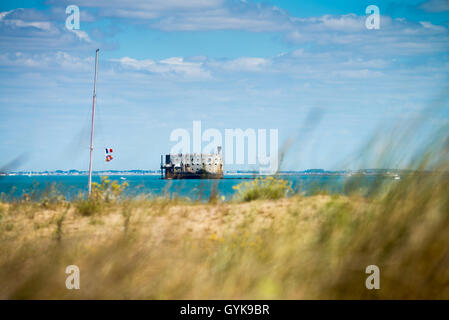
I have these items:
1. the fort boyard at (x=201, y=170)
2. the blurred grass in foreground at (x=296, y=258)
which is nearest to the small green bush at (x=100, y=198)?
the fort boyard at (x=201, y=170)

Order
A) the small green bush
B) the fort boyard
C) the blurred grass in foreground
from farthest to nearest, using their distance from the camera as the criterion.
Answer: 1. the small green bush
2. the fort boyard
3. the blurred grass in foreground

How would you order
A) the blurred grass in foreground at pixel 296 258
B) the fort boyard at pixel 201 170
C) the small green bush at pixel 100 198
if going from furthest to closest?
the small green bush at pixel 100 198
the fort boyard at pixel 201 170
the blurred grass in foreground at pixel 296 258

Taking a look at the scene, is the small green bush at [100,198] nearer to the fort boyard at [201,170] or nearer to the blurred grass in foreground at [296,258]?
the fort boyard at [201,170]

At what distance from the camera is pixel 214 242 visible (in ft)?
16.4

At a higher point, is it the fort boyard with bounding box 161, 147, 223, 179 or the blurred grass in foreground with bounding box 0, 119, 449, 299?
the fort boyard with bounding box 161, 147, 223, 179

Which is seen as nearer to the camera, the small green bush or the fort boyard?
the fort boyard

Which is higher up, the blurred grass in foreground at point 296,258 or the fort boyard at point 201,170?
the fort boyard at point 201,170

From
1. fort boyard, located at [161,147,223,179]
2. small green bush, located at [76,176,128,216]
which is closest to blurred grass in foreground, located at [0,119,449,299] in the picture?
fort boyard, located at [161,147,223,179]

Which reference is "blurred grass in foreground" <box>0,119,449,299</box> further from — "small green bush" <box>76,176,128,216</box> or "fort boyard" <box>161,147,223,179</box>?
"small green bush" <box>76,176,128,216</box>

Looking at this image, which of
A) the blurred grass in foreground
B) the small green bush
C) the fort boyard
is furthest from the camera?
the small green bush

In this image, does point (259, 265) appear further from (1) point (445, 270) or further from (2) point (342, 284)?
(1) point (445, 270)

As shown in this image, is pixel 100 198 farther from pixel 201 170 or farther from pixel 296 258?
pixel 296 258
